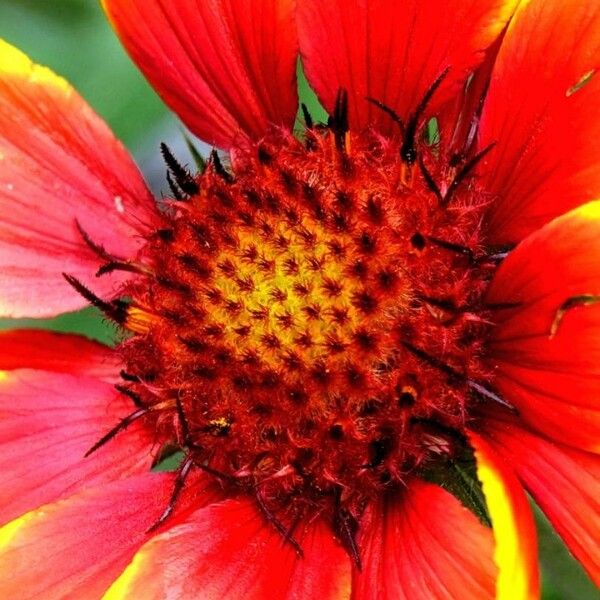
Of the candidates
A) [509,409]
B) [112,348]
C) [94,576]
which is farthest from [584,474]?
[112,348]

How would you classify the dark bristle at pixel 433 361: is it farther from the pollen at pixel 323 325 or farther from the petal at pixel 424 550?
the petal at pixel 424 550

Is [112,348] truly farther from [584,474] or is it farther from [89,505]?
[584,474]

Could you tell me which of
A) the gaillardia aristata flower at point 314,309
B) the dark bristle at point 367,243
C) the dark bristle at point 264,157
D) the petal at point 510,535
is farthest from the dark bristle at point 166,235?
the petal at point 510,535

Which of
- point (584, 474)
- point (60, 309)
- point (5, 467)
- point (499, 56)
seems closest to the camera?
point (584, 474)

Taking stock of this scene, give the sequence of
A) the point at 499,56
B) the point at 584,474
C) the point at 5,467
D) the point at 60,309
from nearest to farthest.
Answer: the point at 584,474, the point at 499,56, the point at 5,467, the point at 60,309

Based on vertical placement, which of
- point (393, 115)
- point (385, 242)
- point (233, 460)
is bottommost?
point (233, 460)

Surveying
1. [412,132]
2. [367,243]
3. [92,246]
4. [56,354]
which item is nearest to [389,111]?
[412,132]

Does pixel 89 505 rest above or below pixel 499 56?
below

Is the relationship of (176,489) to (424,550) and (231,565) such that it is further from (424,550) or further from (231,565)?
(424,550)
